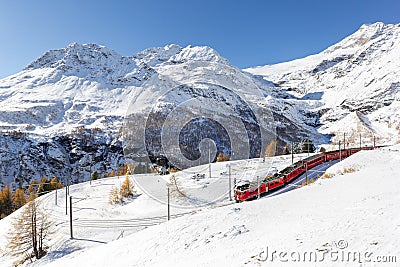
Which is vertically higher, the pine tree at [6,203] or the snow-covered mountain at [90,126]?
the snow-covered mountain at [90,126]

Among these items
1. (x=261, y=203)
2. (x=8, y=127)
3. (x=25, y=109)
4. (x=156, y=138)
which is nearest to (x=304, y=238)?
(x=261, y=203)

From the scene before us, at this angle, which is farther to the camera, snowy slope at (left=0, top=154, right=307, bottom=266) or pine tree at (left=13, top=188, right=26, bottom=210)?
pine tree at (left=13, top=188, right=26, bottom=210)

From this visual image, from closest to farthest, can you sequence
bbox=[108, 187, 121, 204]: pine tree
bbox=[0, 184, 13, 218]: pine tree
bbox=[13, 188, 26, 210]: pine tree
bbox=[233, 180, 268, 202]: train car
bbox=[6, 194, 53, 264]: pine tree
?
bbox=[6, 194, 53, 264]: pine tree, bbox=[233, 180, 268, 202]: train car, bbox=[108, 187, 121, 204]: pine tree, bbox=[0, 184, 13, 218]: pine tree, bbox=[13, 188, 26, 210]: pine tree

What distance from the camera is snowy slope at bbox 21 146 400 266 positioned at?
680 cm

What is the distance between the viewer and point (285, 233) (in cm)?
865

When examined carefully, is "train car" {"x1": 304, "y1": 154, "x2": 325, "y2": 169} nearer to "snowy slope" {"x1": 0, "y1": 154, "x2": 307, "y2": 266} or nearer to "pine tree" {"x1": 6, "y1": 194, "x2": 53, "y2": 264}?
"snowy slope" {"x1": 0, "y1": 154, "x2": 307, "y2": 266}

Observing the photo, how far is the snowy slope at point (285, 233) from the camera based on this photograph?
22.3ft

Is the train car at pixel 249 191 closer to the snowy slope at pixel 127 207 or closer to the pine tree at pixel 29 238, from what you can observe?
the snowy slope at pixel 127 207

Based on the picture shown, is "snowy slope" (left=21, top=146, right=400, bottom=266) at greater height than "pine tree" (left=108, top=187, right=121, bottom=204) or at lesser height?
greater

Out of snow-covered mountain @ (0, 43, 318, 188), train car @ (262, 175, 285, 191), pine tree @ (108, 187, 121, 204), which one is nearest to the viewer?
train car @ (262, 175, 285, 191)

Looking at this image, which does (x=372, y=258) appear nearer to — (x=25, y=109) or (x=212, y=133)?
(x=212, y=133)

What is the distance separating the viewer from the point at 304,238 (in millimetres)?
7789

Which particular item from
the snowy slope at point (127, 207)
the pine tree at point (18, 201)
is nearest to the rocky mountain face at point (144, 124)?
the snowy slope at point (127, 207)

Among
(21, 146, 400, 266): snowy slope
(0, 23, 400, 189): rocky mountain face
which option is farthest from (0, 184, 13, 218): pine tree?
(21, 146, 400, 266): snowy slope
